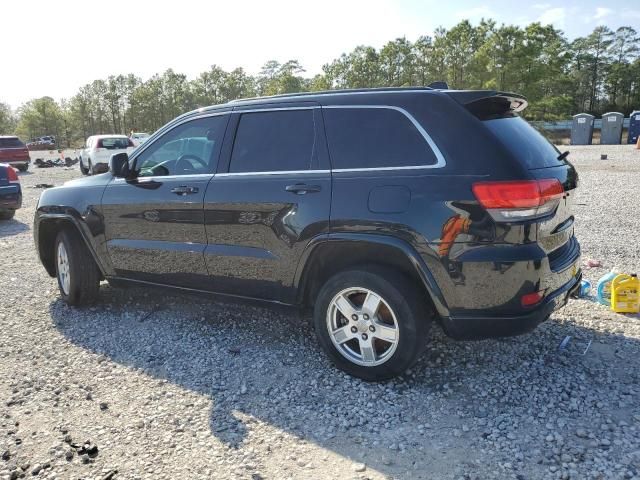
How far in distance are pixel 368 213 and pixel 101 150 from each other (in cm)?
2040

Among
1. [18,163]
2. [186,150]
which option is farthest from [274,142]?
[18,163]

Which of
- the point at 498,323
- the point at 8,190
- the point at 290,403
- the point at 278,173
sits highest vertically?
the point at 278,173

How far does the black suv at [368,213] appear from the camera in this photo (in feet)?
9.76

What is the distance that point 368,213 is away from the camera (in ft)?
10.6

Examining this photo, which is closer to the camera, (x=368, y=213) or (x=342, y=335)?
(x=368, y=213)

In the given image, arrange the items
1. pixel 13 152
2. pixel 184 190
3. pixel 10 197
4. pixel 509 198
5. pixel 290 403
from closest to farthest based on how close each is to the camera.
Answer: pixel 509 198 → pixel 290 403 → pixel 184 190 → pixel 10 197 → pixel 13 152

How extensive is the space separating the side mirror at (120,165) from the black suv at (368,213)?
0.7 inches

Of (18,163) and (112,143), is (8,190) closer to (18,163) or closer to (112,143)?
(112,143)

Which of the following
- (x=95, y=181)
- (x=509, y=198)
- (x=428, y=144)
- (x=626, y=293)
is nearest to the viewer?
(x=509, y=198)

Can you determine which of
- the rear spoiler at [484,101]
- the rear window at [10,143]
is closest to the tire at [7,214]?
the rear spoiler at [484,101]

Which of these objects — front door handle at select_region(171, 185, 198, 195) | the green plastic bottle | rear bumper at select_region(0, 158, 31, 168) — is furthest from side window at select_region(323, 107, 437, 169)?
rear bumper at select_region(0, 158, 31, 168)

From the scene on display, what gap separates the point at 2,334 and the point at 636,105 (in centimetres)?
6997

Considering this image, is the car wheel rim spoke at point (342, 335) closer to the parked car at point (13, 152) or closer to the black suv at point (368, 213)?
the black suv at point (368, 213)

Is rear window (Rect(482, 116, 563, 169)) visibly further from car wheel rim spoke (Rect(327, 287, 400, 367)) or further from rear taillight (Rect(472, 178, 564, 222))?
car wheel rim spoke (Rect(327, 287, 400, 367))
